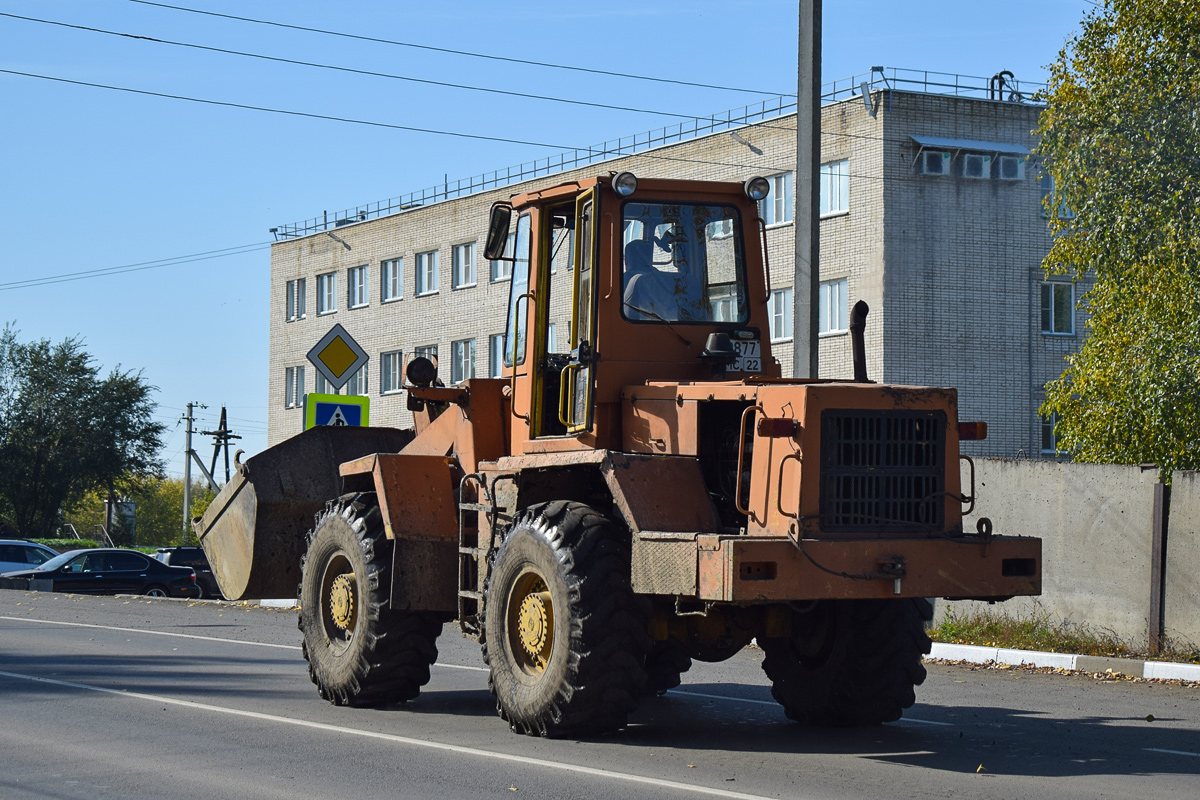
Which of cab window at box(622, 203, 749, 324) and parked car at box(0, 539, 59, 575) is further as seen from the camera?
parked car at box(0, 539, 59, 575)

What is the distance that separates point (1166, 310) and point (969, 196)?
68.9ft

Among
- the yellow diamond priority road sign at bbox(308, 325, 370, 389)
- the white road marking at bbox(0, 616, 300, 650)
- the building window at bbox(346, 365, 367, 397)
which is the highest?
the building window at bbox(346, 365, 367, 397)

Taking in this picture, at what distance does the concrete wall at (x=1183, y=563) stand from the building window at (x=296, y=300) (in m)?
48.0

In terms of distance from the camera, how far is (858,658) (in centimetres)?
934

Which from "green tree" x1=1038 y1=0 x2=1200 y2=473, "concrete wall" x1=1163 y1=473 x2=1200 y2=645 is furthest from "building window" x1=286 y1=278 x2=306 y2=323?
"concrete wall" x1=1163 y1=473 x2=1200 y2=645

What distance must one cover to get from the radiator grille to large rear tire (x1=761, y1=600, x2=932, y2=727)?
94 cm

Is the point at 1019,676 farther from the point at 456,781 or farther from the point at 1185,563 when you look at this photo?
the point at 456,781

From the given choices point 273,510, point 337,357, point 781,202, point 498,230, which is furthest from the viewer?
point 781,202

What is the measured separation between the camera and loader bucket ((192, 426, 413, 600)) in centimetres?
1216

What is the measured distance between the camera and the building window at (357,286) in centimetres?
5550

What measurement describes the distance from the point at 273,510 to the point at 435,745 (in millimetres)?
4095

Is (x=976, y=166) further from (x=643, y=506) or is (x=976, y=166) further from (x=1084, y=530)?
(x=643, y=506)

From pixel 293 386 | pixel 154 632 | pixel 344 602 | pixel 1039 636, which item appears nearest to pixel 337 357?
pixel 154 632

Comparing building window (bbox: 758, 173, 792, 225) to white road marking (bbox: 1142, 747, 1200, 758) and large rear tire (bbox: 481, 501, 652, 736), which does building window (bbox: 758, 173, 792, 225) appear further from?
large rear tire (bbox: 481, 501, 652, 736)
